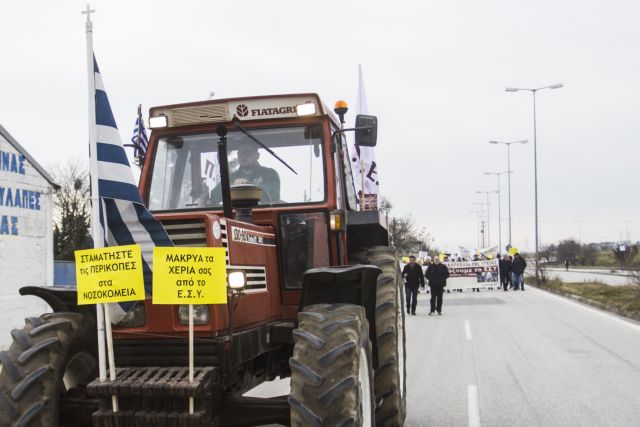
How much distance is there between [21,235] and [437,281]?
11467mm

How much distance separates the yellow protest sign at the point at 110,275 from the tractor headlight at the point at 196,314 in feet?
1.09

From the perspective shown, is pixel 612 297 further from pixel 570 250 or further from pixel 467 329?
pixel 570 250

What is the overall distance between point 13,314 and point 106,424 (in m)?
11.7

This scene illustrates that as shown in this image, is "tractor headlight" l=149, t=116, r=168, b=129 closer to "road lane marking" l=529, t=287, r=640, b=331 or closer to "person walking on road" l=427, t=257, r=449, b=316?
"road lane marking" l=529, t=287, r=640, b=331

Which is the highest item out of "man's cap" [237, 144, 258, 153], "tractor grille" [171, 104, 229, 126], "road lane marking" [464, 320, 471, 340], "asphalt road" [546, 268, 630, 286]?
"tractor grille" [171, 104, 229, 126]

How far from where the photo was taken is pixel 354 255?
22.0 feet

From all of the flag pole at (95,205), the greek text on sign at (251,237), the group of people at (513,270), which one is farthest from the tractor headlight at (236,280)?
the group of people at (513,270)

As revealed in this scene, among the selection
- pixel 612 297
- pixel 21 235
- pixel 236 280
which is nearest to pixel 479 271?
pixel 612 297

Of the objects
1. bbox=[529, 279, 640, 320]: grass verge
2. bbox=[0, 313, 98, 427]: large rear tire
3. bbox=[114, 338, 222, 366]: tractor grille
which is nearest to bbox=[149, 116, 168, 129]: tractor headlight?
bbox=[0, 313, 98, 427]: large rear tire

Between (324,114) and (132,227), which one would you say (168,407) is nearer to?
(132,227)

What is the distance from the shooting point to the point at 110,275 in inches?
162

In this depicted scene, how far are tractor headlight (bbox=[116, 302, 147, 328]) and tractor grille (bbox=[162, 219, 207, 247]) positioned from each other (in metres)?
0.46

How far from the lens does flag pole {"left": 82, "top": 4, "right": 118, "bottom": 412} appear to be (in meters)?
4.02

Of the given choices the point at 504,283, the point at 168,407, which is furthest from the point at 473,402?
the point at 504,283
